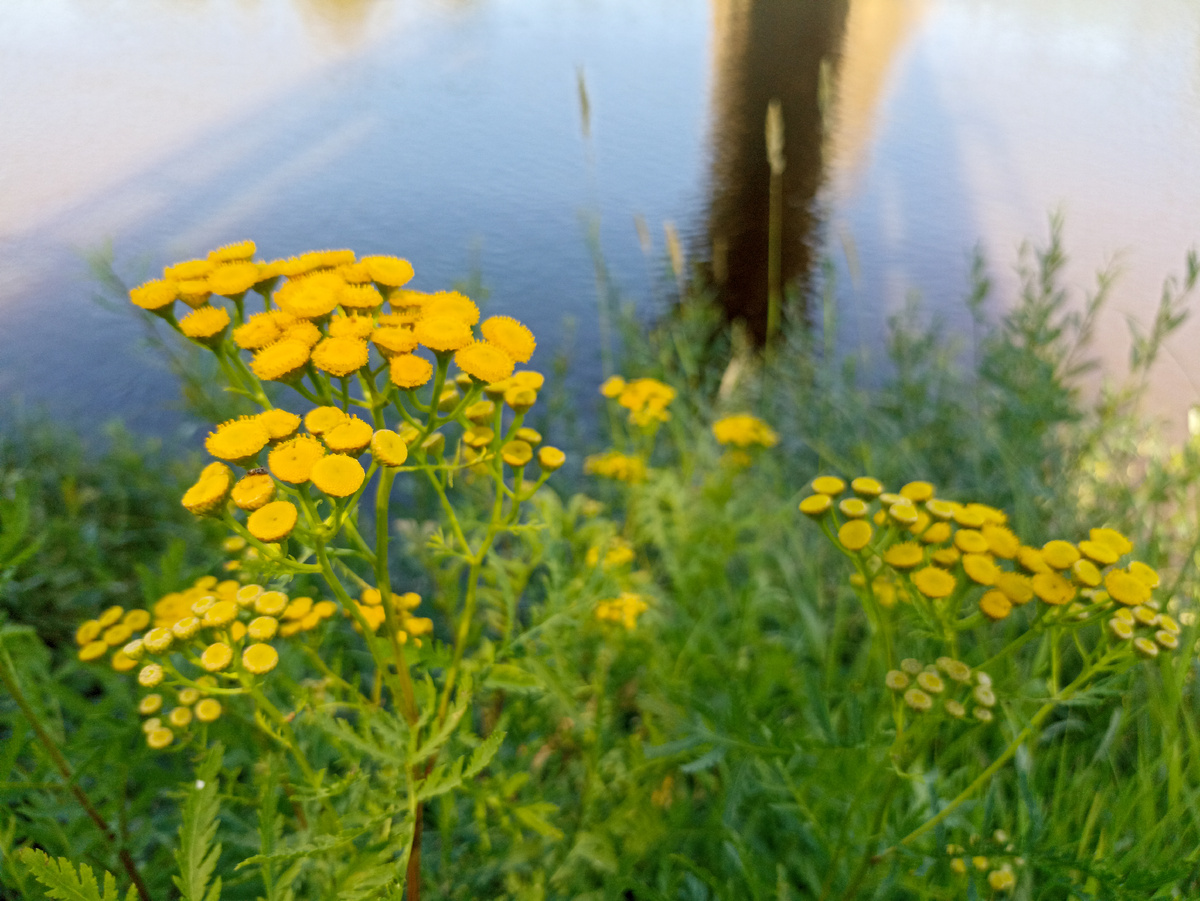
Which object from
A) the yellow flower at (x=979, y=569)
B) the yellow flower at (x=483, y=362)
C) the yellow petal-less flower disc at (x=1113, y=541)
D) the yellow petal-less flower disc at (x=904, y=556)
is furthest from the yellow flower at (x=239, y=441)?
the yellow petal-less flower disc at (x=1113, y=541)

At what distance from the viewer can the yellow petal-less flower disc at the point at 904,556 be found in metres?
1.37

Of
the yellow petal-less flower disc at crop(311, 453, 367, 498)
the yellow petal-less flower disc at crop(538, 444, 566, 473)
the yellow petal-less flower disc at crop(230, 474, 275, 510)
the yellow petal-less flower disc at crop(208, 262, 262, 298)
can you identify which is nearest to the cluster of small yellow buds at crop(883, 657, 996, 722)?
the yellow petal-less flower disc at crop(538, 444, 566, 473)

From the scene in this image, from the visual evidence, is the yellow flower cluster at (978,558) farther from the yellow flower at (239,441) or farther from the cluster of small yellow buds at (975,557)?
the yellow flower at (239,441)

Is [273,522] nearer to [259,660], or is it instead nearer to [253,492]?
[253,492]

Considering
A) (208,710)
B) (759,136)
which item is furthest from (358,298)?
(759,136)

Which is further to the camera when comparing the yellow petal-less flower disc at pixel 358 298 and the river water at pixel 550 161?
the river water at pixel 550 161

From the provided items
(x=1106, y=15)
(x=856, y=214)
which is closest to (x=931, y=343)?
(x=856, y=214)

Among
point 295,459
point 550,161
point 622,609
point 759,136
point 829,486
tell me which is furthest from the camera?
point 759,136

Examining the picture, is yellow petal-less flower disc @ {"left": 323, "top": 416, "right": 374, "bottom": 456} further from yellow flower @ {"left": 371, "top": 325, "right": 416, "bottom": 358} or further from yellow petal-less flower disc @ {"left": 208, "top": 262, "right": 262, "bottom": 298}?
yellow petal-less flower disc @ {"left": 208, "top": 262, "right": 262, "bottom": 298}

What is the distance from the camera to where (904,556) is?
1.38m

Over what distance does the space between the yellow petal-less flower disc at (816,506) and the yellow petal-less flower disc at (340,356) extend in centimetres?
88

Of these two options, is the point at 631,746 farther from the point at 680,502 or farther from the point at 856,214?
the point at 856,214

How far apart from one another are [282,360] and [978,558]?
4.28 ft

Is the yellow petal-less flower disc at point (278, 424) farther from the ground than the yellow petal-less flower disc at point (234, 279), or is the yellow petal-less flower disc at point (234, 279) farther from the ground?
the yellow petal-less flower disc at point (234, 279)
